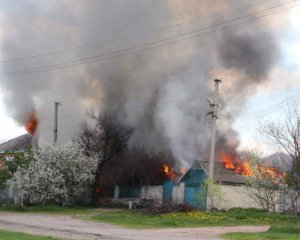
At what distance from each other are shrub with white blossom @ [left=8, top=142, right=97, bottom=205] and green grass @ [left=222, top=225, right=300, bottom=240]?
62.7 ft

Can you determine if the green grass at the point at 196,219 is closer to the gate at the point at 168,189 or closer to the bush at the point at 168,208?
the bush at the point at 168,208

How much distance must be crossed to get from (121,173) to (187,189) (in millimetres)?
7483

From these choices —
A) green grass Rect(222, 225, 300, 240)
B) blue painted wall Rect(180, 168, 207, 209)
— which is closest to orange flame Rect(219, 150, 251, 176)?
blue painted wall Rect(180, 168, 207, 209)

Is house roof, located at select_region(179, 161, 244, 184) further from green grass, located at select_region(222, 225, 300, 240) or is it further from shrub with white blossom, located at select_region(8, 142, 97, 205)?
green grass, located at select_region(222, 225, 300, 240)

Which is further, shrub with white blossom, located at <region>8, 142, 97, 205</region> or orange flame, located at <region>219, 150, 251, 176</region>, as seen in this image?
orange flame, located at <region>219, 150, 251, 176</region>

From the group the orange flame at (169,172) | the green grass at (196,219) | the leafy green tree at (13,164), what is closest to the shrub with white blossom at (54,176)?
the leafy green tree at (13,164)

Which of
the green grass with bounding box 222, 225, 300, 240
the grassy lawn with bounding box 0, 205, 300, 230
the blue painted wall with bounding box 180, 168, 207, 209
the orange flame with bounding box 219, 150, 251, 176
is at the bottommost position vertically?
the grassy lawn with bounding box 0, 205, 300, 230

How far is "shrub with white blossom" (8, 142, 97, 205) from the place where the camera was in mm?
35781

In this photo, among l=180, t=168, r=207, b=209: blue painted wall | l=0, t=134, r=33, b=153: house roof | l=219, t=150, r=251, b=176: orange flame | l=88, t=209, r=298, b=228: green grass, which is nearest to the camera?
l=88, t=209, r=298, b=228: green grass

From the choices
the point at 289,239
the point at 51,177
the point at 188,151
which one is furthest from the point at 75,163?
the point at 289,239

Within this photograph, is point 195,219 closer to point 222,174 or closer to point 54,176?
point 222,174

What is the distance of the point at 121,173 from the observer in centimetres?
4334

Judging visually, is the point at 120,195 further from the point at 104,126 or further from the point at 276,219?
the point at 276,219

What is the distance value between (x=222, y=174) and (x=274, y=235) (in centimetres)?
1925
